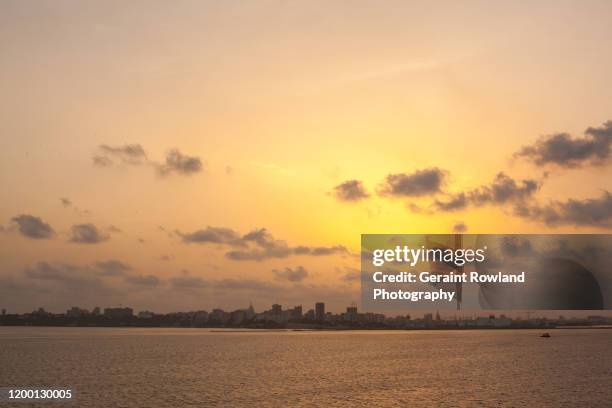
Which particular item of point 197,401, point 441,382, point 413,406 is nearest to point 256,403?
point 197,401

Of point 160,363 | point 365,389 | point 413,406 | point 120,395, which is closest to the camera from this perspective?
point 413,406

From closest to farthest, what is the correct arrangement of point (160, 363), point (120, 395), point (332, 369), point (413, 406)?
point (413, 406), point (120, 395), point (332, 369), point (160, 363)

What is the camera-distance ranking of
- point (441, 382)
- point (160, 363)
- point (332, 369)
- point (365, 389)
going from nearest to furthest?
point (365, 389) < point (441, 382) < point (332, 369) < point (160, 363)

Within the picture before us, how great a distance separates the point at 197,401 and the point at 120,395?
12256 mm

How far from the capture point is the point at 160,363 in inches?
5856

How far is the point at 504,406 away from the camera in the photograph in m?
80.4

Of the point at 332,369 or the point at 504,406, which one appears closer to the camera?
the point at 504,406

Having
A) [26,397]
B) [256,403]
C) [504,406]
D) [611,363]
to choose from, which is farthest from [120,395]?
[611,363]

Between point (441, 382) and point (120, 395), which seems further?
point (441, 382)

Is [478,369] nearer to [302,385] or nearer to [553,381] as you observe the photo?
[553,381]

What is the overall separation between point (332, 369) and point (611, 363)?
70164 millimetres

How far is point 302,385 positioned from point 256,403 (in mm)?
20763

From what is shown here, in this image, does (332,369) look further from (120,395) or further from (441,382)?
(120,395)

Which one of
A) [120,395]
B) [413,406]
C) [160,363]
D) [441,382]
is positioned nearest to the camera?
[413,406]
